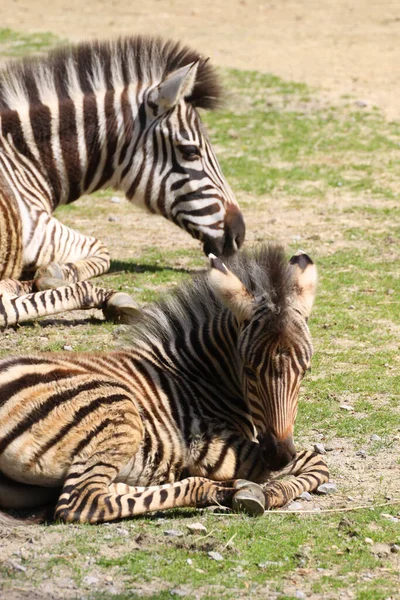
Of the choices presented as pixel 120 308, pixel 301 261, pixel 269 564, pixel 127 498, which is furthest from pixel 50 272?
pixel 269 564

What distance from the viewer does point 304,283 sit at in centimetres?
711

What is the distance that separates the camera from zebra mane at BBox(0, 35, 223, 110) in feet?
37.6

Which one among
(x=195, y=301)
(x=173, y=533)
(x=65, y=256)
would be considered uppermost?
(x=195, y=301)

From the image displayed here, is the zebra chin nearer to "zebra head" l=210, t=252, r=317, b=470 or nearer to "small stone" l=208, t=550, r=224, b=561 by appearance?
"zebra head" l=210, t=252, r=317, b=470

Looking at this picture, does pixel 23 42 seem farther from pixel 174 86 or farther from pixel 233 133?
pixel 174 86

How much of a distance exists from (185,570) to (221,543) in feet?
1.27

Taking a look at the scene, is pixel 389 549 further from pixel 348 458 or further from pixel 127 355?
pixel 127 355

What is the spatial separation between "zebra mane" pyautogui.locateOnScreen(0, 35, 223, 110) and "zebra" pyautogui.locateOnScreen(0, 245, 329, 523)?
15.2 feet

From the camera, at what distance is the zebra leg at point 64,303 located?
10289 mm

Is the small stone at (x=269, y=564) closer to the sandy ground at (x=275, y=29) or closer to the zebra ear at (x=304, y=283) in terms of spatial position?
the zebra ear at (x=304, y=283)

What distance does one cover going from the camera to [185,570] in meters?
5.85

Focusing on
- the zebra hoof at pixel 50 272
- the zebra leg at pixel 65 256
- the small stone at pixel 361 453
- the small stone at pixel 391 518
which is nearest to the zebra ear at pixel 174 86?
the zebra leg at pixel 65 256

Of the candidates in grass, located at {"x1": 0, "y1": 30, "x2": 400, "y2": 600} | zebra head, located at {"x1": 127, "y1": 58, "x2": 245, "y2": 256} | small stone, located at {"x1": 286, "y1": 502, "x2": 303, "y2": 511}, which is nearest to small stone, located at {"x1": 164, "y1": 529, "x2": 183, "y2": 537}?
grass, located at {"x1": 0, "y1": 30, "x2": 400, "y2": 600}

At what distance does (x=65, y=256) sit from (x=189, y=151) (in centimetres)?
180
